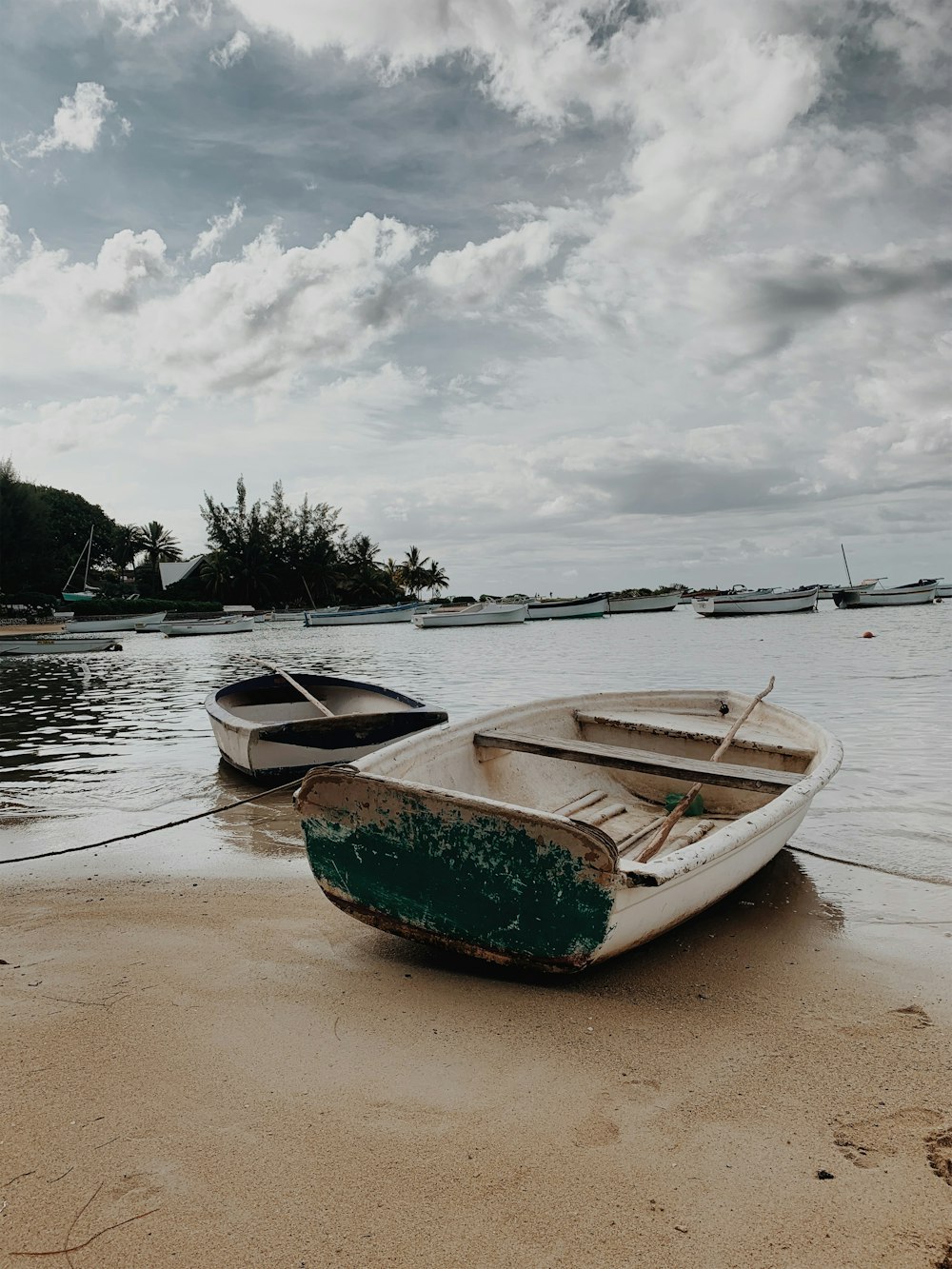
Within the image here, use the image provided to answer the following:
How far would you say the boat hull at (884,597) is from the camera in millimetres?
62656

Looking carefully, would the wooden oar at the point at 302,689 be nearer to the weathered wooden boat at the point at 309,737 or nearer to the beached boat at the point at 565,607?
the weathered wooden boat at the point at 309,737

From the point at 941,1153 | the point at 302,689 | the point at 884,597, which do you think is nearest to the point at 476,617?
the point at 884,597

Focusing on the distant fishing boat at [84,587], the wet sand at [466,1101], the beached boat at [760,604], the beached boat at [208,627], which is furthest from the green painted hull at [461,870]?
the distant fishing boat at [84,587]

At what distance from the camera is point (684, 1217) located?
1.96 meters

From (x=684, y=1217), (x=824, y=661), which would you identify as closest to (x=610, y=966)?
(x=684, y=1217)

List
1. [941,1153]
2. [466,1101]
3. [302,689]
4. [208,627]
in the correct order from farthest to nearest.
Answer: [208,627] < [302,689] < [466,1101] < [941,1153]

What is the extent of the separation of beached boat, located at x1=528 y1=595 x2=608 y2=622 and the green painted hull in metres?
57.7

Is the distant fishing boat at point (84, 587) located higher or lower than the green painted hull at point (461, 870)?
higher

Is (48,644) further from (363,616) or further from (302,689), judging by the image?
(363,616)

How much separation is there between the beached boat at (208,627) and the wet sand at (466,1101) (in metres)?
45.8

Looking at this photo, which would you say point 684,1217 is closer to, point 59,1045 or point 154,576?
point 59,1045

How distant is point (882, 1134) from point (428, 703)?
12.7 m

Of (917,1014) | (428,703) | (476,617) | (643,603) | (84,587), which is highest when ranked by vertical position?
(84,587)

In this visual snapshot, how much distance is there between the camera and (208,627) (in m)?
48.1
